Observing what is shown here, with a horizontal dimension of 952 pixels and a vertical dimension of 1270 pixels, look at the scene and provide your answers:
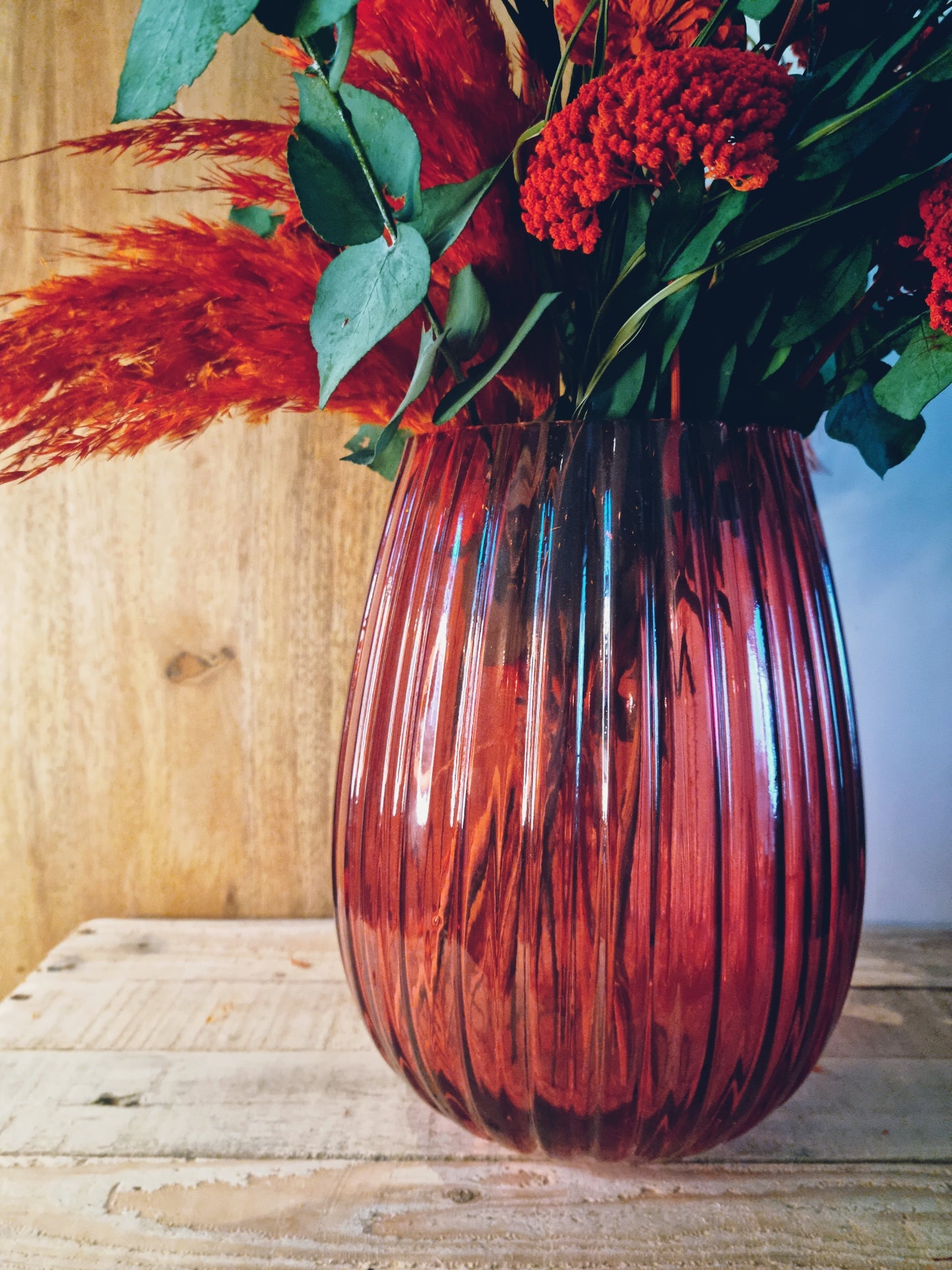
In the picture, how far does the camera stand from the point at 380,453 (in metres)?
0.44

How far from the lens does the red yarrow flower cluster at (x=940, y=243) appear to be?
28cm

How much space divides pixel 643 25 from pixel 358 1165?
0.47m

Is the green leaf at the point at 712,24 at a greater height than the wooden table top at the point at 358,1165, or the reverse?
the green leaf at the point at 712,24

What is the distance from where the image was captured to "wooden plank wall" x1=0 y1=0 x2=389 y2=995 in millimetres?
607

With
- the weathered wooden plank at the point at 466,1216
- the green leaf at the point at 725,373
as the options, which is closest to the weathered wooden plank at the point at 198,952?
the weathered wooden plank at the point at 466,1216

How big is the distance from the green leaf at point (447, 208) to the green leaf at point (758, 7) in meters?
0.11

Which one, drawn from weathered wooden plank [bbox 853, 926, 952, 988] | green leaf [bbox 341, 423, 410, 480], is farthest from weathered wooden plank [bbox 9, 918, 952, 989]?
green leaf [bbox 341, 423, 410, 480]

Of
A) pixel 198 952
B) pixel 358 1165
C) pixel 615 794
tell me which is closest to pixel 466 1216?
pixel 358 1165

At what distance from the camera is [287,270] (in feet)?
1.14

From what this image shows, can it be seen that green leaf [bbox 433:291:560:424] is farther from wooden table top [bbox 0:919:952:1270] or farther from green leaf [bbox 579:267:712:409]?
wooden table top [bbox 0:919:952:1270]

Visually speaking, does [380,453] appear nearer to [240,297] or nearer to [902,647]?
[240,297]

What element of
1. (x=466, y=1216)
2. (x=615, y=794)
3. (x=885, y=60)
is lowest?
(x=466, y=1216)

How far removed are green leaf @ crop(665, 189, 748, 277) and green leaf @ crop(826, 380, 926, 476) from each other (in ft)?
0.51

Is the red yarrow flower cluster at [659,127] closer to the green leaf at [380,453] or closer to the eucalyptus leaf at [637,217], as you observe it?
the eucalyptus leaf at [637,217]
